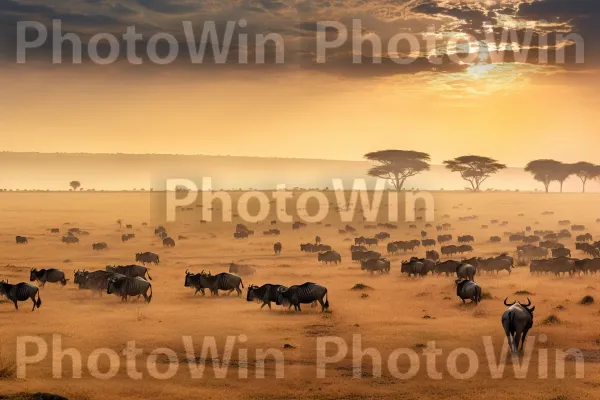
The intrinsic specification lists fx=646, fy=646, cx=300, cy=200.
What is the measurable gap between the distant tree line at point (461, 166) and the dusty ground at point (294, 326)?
58.7 meters

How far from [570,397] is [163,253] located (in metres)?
40.1

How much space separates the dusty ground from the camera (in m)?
16.2

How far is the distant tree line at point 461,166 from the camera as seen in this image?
111m

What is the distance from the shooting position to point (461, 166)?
380 ft

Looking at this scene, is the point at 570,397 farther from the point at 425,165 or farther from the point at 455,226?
the point at 425,165

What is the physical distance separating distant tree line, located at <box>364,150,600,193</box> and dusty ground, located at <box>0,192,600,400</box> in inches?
2312

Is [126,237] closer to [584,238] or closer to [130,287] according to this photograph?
[130,287]

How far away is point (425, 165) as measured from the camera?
363ft

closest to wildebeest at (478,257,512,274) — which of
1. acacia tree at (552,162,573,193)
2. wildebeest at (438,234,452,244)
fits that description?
wildebeest at (438,234,452,244)

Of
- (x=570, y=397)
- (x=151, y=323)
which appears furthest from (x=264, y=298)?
(x=570, y=397)

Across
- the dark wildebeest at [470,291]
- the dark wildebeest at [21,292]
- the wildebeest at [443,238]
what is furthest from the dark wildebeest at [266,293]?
the wildebeest at [443,238]

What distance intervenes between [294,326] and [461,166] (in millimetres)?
97179

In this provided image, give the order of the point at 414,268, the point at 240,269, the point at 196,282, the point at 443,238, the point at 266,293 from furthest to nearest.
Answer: the point at 443,238 → the point at 240,269 → the point at 414,268 → the point at 196,282 → the point at 266,293

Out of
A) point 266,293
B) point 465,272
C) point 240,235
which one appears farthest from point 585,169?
point 266,293
